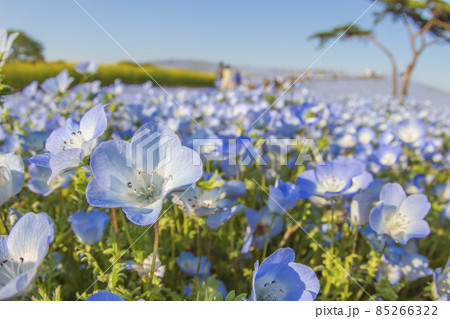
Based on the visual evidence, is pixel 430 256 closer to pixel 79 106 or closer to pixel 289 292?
pixel 289 292

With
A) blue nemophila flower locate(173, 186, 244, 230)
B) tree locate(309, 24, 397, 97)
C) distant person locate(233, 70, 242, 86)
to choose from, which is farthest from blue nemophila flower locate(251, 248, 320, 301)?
distant person locate(233, 70, 242, 86)

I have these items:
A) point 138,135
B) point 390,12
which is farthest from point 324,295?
point 390,12

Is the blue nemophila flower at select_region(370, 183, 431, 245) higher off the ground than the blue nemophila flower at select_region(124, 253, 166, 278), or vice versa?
the blue nemophila flower at select_region(370, 183, 431, 245)

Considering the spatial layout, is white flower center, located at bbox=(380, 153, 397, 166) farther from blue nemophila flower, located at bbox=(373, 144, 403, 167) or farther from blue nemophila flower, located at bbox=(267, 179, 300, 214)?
blue nemophila flower, located at bbox=(267, 179, 300, 214)

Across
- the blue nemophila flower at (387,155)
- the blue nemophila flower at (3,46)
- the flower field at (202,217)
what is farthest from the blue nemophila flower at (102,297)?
the blue nemophila flower at (387,155)

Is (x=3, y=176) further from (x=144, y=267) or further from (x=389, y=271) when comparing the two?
(x=389, y=271)

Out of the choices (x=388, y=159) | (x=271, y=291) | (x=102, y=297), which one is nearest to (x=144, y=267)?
(x=102, y=297)

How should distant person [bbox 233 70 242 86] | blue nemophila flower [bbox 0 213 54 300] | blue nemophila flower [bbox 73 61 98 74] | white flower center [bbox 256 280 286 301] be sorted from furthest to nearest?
distant person [bbox 233 70 242 86] → blue nemophila flower [bbox 73 61 98 74] → white flower center [bbox 256 280 286 301] → blue nemophila flower [bbox 0 213 54 300]
